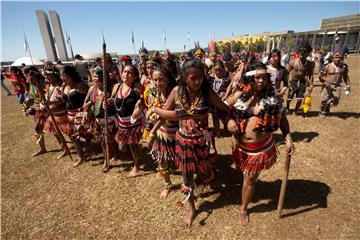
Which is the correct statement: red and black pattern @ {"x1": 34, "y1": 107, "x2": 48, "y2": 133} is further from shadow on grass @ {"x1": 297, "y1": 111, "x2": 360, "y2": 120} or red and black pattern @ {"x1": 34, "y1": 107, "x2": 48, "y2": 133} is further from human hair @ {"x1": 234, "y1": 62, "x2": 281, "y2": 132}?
shadow on grass @ {"x1": 297, "y1": 111, "x2": 360, "y2": 120}

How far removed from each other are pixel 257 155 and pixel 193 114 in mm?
1027

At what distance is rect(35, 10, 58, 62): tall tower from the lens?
178 ft

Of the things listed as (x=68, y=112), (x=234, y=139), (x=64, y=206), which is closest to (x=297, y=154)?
(x=234, y=139)

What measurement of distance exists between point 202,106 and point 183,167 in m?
0.95

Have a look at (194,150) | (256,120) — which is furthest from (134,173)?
(256,120)

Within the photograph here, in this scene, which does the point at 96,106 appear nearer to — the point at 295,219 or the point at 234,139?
the point at 234,139

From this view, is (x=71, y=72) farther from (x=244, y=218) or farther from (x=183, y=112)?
(x=244, y=218)

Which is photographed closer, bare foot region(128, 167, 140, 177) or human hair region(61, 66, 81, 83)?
human hair region(61, 66, 81, 83)

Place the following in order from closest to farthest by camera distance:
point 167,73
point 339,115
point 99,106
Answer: point 167,73 < point 99,106 < point 339,115

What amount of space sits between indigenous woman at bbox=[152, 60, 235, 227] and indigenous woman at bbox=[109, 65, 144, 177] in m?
1.37

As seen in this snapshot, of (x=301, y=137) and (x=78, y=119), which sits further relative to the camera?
(x=301, y=137)

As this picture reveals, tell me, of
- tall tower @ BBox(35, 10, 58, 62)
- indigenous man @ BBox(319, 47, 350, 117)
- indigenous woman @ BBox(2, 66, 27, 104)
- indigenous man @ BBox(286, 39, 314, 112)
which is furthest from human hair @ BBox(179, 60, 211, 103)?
tall tower @ BBox(35, 10, 58, 62)

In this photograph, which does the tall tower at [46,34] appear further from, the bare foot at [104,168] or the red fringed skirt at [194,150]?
the red fringed skirt at [194,150]

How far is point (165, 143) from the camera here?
12.2 feet
